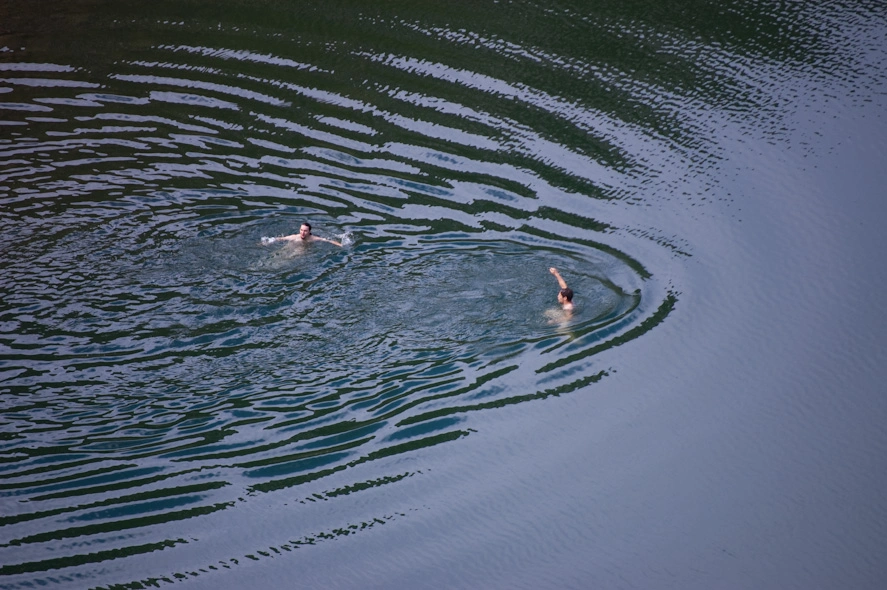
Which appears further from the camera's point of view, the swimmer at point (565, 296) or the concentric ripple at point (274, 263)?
the swimmer at point (565, 296)

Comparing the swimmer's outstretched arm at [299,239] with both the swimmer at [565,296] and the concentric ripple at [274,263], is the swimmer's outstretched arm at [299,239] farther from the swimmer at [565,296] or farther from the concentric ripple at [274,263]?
the swimmer at [565,296]

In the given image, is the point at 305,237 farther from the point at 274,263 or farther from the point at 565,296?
the point at 565,296

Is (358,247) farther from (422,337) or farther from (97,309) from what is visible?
(97,309)

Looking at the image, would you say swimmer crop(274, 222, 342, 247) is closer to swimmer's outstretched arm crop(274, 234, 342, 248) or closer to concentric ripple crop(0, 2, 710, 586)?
swimmer's outstretched arm crop(274, 234, 342, 248)

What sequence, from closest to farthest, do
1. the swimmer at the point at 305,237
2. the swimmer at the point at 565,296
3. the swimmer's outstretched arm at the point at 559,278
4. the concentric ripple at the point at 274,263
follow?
the concentric ripple at the point at 274,263
the swimmer at the point at 565,296
the swimmer's outstretched arm at the point at 559,278
the swimmer at the point at 305,237

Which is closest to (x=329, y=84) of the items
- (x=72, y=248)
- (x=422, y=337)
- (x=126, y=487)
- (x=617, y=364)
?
(x=72, y=248)

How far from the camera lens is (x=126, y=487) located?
27.3ft

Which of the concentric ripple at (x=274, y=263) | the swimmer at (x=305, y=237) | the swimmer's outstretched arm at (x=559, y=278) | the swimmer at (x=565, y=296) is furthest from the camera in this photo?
the swimmer at (x=305, y=237)

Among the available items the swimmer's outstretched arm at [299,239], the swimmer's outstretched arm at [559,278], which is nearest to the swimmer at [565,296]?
the swimmer's outstretched arm at [559,278]

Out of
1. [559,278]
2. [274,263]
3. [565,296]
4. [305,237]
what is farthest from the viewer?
[305,237]

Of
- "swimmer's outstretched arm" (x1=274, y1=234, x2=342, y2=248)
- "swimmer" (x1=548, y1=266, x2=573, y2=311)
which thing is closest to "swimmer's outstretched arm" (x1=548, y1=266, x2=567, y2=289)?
"swimmer" (x1=548, y1=266, x2=573, y2=311)

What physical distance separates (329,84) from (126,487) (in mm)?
8381

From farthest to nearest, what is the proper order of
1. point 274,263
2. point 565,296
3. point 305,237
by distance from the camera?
point 305,237 < point 274,263 < point 565,296

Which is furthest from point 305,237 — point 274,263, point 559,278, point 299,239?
point 559,278
